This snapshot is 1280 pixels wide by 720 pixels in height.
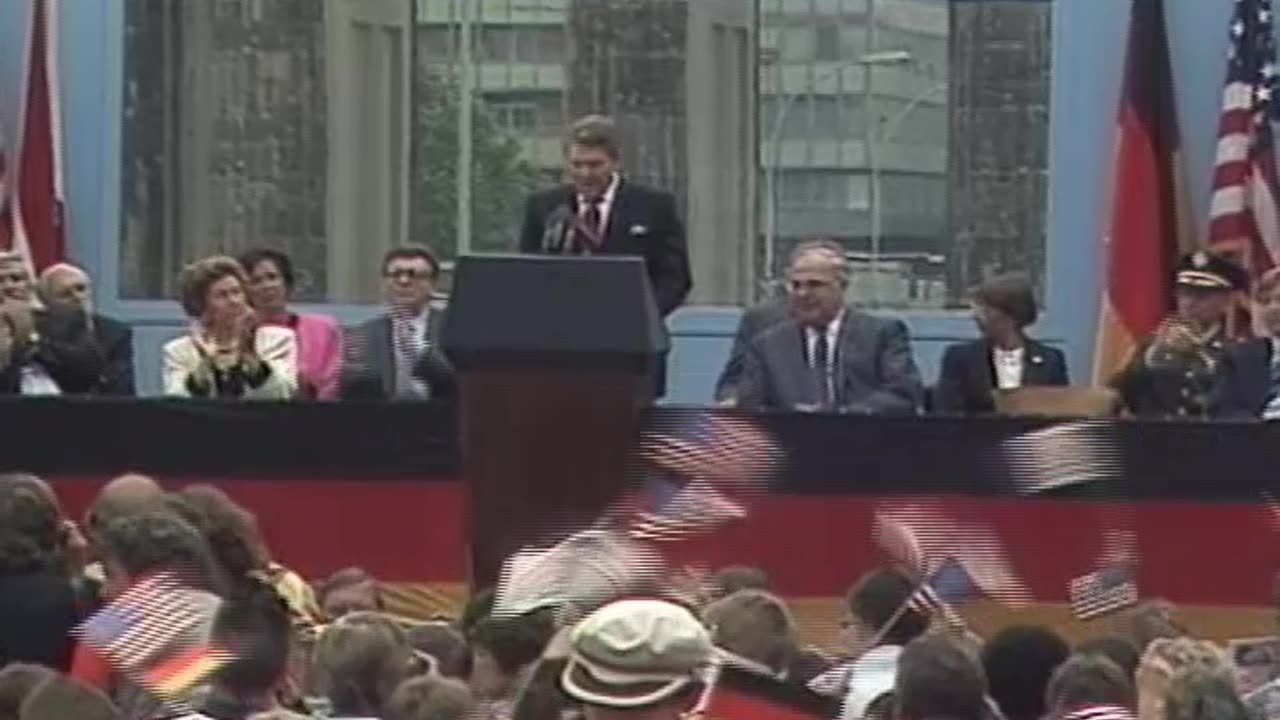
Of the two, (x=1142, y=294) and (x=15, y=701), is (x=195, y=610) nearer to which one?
(x=15, y=701)

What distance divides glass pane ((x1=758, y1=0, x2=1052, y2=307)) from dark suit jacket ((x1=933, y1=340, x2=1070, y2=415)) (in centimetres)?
275

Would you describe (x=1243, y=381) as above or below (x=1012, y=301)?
below

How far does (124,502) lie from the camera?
8.44m

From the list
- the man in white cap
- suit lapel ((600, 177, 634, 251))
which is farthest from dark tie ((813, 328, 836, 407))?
the man in white cap

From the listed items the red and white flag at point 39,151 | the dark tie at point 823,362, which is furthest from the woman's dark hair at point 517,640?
the red and white flag at point 39,151

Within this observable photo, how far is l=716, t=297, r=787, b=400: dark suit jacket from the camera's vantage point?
12.6m

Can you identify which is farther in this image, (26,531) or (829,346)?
(829,346)

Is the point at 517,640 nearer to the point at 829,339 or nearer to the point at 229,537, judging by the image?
the point at 229,537

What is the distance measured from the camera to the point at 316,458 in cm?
1070

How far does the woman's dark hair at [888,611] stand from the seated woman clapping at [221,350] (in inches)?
166

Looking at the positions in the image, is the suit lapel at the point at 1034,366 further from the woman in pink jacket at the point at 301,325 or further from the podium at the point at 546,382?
the podium at the point at 546,382

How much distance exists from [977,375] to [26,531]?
5.11 meters

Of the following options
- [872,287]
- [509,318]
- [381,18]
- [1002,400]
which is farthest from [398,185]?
[509,318]

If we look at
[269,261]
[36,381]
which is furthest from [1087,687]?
[269,261]
